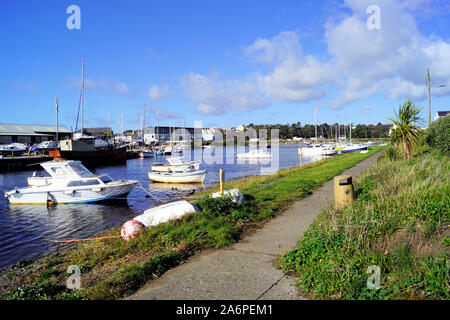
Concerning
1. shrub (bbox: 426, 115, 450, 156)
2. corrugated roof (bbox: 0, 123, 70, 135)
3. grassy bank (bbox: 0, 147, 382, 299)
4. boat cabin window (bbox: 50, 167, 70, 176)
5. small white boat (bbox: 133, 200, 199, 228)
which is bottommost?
grassy bank (bbox: 0, 147, 382, 299)

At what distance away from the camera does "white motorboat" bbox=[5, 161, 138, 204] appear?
21547 millimetres

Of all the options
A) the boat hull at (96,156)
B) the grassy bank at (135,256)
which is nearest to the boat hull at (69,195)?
the grassy bank at (135,256)

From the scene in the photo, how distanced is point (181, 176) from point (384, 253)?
26659 millimetres

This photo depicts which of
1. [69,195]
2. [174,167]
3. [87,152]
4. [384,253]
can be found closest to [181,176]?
[174,167]

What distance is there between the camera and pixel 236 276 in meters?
5.57

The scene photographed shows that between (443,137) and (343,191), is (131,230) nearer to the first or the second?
(343,191)

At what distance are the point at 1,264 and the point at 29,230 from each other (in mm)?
5391

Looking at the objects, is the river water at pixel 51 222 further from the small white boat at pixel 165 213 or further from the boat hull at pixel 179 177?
the boat hull at pixel 179 177

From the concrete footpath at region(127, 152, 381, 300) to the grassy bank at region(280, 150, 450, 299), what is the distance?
0.39 metres

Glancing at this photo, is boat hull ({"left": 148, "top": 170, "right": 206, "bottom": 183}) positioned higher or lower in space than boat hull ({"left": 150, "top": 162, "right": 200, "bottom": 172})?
lower

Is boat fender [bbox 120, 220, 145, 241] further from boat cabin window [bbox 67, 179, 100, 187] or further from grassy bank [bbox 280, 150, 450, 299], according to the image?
boat cabin window [bbox 67, 179, 100, 187]

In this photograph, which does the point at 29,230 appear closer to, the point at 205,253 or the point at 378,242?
the point at 205,253

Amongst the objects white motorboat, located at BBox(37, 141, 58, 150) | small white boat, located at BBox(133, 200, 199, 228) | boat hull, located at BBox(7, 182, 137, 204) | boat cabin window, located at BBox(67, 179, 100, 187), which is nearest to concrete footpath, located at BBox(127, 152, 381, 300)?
small white boat, located at BBox(133, 200, 199, 228)

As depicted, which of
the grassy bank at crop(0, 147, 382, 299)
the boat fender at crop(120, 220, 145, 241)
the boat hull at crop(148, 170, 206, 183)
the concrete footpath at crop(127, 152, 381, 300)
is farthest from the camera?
the boat hull at crop(148, 170, 206, 183)
